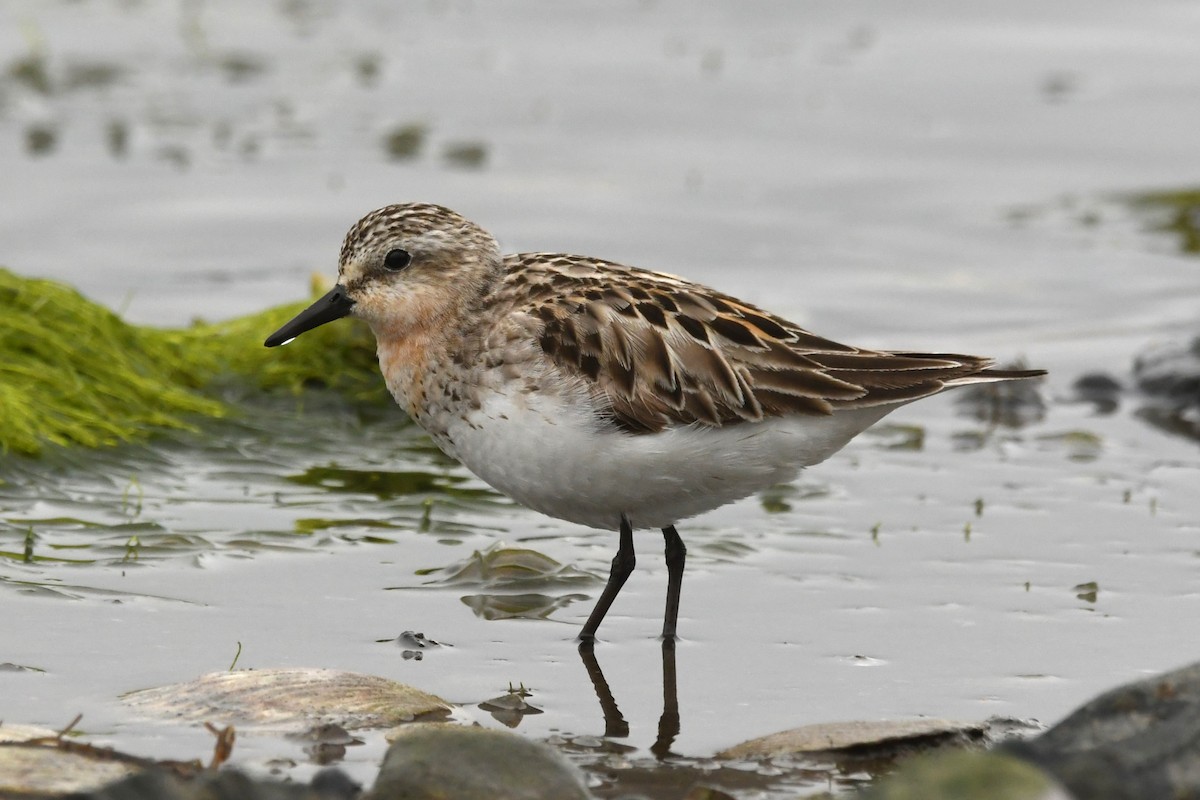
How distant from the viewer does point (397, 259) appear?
7.30 m

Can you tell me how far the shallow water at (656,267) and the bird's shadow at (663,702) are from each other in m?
0.05

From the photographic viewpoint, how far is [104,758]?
17.3 ft

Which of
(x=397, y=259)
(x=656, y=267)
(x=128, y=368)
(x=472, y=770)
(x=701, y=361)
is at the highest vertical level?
(x=656, y=267)

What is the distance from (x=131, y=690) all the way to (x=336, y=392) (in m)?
4.33

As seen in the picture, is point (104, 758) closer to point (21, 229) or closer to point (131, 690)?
point (131, 690)

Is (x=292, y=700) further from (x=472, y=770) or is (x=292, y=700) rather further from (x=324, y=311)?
(x=324, y=311)

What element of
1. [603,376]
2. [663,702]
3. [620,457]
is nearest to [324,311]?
[603,376]

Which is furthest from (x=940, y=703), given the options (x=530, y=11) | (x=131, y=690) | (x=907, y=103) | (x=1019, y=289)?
(x=530, y=11)

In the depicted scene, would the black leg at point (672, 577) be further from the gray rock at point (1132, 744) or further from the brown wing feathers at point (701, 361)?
the gray rock at point (1132, 744)

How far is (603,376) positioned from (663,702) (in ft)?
4.06

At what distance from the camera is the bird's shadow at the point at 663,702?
625 cm

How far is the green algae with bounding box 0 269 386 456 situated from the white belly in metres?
3.12

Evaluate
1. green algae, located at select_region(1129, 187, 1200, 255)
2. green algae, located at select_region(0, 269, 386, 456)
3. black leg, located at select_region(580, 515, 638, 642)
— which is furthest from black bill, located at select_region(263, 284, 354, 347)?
green algae, located at select_region(1129, 187, 1200, 255)

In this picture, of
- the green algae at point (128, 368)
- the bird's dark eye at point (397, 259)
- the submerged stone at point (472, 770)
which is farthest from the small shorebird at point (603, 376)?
the green algae at point (128, 368)
